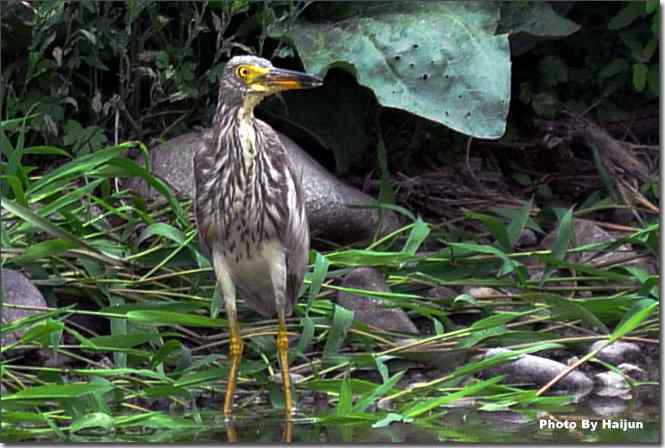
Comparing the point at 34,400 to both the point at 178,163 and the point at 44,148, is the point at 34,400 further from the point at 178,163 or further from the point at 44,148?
the point at 178,163

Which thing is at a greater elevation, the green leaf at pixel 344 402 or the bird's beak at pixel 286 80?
the bird's beak at pixel 286 80

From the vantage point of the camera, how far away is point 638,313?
5230 millimetres

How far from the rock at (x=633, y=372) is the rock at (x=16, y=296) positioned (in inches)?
86.9

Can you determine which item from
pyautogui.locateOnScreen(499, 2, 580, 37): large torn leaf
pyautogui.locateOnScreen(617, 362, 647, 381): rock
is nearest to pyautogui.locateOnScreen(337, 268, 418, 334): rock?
pyautogui.locateOnScreen(617, 362, 647, 381): rock

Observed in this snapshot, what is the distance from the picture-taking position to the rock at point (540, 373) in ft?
17.7

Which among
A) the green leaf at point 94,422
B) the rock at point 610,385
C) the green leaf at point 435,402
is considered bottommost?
the rock at point 610,385

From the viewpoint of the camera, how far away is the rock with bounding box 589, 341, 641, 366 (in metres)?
5.64

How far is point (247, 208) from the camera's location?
17.4 feet

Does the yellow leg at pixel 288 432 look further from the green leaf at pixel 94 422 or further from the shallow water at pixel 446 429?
the green leaf at pixel 94 422

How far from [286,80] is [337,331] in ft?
3.17

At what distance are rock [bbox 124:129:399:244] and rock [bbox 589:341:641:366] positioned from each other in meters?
1.33

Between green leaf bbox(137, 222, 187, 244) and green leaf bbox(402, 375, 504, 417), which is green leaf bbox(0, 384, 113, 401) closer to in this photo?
green leaf bbox(402, 375, 504, 417)

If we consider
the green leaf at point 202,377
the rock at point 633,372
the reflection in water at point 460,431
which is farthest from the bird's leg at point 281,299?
the rock at point 633,372

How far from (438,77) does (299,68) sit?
846 mm
